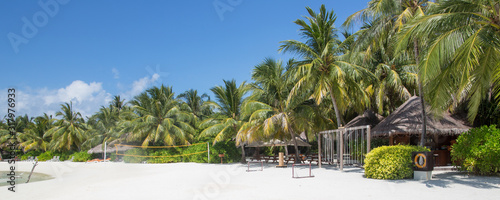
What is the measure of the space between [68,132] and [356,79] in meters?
29.8

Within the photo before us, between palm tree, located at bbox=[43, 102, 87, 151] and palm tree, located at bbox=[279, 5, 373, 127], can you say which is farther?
palm tree, located at bbox=[43, 102, 87, 151]

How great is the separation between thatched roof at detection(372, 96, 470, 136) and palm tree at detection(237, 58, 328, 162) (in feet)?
11.8

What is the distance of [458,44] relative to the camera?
9070mm

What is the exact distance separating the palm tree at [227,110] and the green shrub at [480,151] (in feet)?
38.9

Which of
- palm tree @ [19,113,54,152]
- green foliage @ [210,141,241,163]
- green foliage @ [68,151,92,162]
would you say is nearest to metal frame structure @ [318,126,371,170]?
green foliage @ [210,141,241,163]

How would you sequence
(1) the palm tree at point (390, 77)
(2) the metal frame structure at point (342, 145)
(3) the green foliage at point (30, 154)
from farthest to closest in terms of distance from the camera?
(3) the green foliage at point (30, 154) < (1) the palm tree at point (390, 77) < (2) the metal frame structure at point (342, 145)

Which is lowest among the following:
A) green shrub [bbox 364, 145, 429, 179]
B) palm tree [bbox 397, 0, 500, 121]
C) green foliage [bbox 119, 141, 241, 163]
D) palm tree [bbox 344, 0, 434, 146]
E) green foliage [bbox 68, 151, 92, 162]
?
green foliage [bbox 68, 151, 92, 162]

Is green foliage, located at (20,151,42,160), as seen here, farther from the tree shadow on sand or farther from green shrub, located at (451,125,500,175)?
green shrub, located at (451,125,500,175)

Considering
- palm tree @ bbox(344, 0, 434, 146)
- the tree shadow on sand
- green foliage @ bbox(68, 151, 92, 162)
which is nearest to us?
the tree shadow on sand

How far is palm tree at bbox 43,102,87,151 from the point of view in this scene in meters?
35.0

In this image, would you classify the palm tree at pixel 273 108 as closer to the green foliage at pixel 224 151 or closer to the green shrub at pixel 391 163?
the green foliage at pixel 224 151

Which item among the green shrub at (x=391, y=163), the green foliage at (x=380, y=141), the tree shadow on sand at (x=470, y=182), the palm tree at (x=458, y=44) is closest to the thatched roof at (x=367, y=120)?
the green foliage at (x=380, y=141)

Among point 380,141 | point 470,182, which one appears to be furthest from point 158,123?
point 470,182

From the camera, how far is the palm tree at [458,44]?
8.86 m
